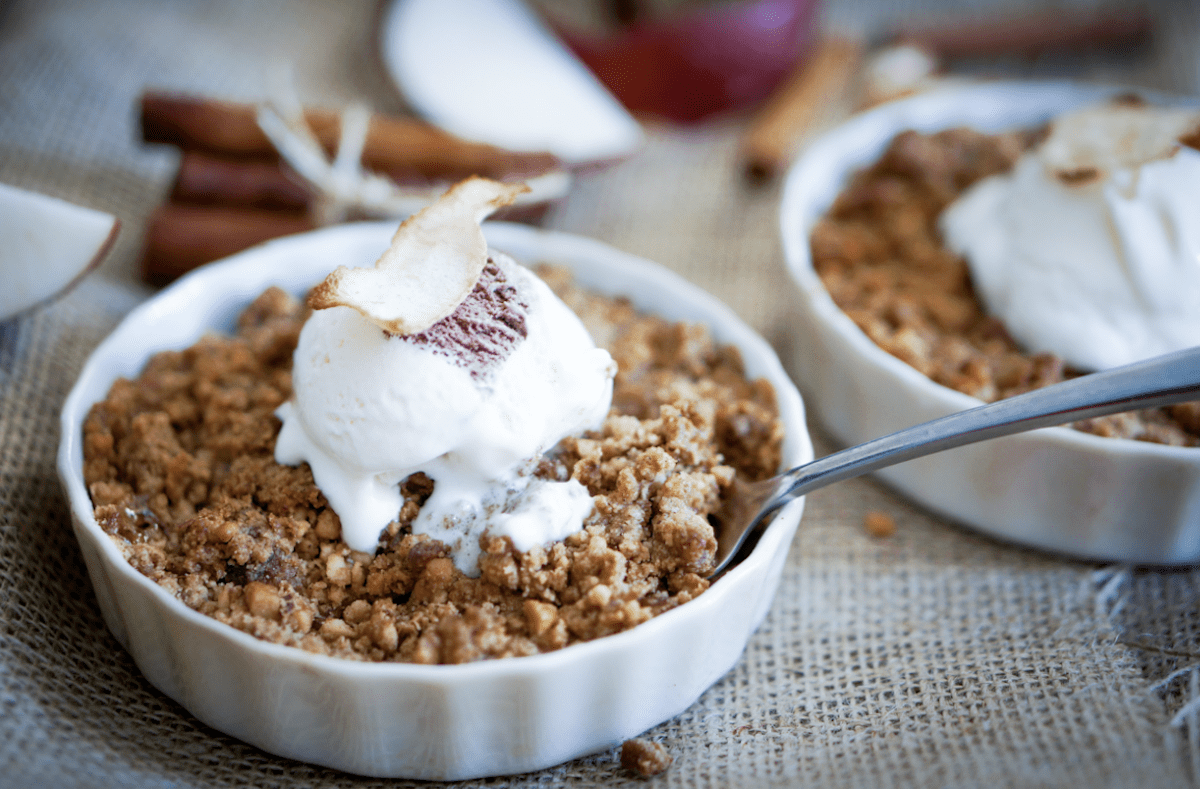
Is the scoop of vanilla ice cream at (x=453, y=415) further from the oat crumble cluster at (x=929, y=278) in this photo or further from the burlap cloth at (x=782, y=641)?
the oat crumble cluster at (x=929, y=278)

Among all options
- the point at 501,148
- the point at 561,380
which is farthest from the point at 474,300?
the point at 501,148

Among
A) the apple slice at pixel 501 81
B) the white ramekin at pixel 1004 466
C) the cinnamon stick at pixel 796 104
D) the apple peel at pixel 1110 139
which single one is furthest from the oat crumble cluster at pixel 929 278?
the apple slice at pixel 501 81

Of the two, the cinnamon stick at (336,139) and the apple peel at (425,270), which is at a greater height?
the apple peel at (425,270)

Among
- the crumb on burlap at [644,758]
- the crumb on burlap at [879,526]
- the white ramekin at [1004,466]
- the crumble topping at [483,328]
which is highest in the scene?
the crumble topping at [483,328]

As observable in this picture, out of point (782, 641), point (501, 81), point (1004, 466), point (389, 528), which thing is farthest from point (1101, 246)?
point (501, 81)

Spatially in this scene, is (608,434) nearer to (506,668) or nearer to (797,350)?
(506,668)

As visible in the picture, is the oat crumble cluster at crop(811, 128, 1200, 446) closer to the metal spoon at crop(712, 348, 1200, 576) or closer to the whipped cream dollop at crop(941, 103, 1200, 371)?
the whipped cream dollop at crop(941, 103, 1200, 371)

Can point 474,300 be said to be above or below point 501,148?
above

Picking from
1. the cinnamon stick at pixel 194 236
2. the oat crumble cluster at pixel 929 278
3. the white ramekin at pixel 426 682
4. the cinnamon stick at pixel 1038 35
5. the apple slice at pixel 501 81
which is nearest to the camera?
the white ramekin at pixel 426 682
